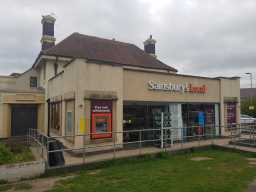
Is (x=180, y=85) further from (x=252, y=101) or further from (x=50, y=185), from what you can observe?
(x=252, y=101)

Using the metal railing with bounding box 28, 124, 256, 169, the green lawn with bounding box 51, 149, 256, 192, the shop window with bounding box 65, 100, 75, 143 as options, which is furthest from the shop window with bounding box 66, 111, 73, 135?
the green lawn with bounding box 51, 149, 256, 192

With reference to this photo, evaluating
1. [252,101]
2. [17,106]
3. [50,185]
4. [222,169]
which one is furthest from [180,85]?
[252,101]

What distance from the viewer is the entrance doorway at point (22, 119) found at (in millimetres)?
16594

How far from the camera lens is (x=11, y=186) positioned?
6.99 m

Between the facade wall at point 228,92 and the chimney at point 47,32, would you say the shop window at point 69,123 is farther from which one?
the chimney at point 47,32

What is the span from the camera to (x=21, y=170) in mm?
7656

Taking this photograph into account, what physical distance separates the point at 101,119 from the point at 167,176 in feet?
15.4

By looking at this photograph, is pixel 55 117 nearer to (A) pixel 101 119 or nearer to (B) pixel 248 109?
(A) pixel 101 119

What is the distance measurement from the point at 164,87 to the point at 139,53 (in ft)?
36.2

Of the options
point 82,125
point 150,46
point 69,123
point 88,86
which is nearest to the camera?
point 82,125

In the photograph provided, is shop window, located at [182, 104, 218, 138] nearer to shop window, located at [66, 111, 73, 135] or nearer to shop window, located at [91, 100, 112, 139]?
shop window, located at [91, 100, 112, 139]

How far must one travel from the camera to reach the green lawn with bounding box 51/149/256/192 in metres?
6.56

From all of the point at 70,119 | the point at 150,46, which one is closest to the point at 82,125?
the point at 70,119

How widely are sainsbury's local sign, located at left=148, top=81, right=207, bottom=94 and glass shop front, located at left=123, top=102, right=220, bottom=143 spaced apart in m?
0.84
